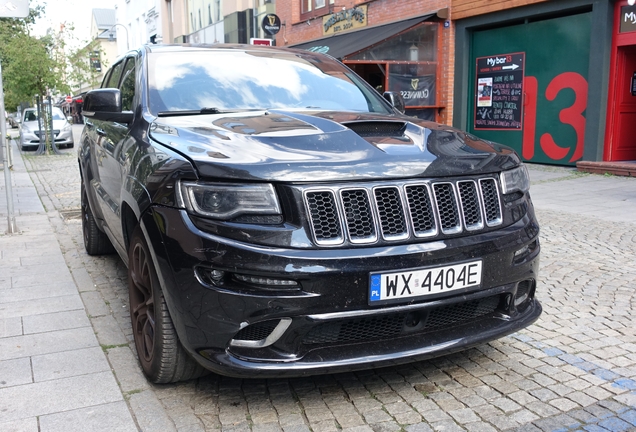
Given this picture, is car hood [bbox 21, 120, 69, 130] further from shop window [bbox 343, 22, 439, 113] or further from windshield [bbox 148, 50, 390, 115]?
windshield [bbox 148, 50, 390, 115]

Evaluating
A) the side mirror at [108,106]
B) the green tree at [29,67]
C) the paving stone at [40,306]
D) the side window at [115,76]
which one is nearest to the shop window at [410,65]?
the side window at [115,76]

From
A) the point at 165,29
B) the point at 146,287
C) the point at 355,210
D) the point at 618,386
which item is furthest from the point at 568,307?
the point at 165,29

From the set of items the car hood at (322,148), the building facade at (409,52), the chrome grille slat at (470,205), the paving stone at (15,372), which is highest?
the building facade at (409,52)

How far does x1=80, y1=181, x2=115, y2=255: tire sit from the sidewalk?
11.3 inches

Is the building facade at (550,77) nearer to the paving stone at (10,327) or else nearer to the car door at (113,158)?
the car door at (113,158)

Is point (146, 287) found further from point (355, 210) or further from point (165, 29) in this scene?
point (165, 29)

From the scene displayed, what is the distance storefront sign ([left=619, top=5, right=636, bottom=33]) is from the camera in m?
11.2

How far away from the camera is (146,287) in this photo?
3.09 meters

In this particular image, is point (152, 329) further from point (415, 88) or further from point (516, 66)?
point (415, 88)

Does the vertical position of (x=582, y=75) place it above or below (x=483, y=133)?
above

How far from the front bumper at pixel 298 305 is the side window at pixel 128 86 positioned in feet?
4.90

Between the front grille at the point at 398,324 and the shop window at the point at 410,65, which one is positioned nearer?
the front grille at the point at 398,324

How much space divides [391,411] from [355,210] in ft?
3.11

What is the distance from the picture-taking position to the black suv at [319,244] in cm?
251
